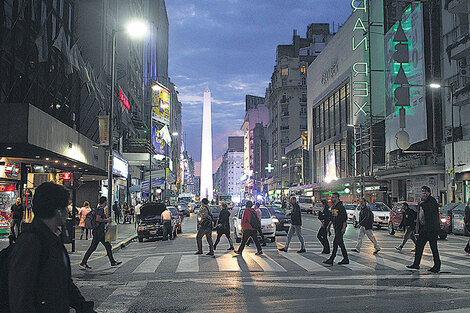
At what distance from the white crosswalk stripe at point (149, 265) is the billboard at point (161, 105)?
66.9 meters

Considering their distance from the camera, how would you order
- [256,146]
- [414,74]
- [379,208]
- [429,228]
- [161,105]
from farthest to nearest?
[256,146], [161,105], [414,74], [379,208], [429,228]

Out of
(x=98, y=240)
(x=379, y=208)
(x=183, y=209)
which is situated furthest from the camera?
(x=183, y=209)

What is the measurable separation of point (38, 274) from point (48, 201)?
1.86 ft

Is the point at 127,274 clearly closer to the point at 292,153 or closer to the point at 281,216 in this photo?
the point at 281,216

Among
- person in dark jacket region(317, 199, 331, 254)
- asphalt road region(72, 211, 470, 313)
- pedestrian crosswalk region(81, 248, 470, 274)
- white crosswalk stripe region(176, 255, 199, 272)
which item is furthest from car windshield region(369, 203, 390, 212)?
white crosswalk stripe region(176, 255, 199, 272)

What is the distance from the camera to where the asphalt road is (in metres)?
8.14

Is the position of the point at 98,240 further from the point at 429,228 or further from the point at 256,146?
the point at 256,146

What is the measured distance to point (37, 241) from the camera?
3316mm

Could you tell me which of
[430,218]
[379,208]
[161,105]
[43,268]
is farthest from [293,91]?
[43,268]

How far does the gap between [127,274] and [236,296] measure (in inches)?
162

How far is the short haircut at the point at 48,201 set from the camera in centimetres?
359

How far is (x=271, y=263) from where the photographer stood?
13.9m

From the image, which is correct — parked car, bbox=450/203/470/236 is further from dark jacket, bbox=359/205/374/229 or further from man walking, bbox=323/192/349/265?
man walking, bbox=323/192/349/265

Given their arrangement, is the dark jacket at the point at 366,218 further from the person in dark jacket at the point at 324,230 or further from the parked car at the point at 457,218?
the parked car at the point at 457,218
